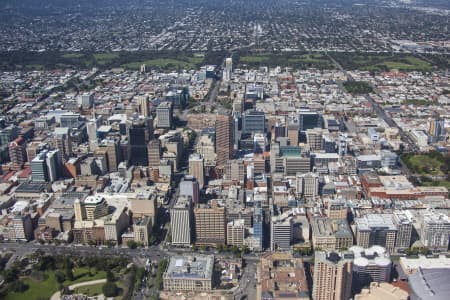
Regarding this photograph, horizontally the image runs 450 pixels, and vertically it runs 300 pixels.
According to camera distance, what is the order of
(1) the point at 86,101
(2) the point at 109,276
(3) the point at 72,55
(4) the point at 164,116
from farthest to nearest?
(3) the point at 72,55
(1) the point at 86,101
(4) the point at 164,116
(2) the point at 109,276

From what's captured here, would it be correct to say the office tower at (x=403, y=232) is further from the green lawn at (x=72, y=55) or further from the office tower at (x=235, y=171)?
the green lawn at (x=72, y=55)

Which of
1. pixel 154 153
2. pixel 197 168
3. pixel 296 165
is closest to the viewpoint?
pixel 197 168

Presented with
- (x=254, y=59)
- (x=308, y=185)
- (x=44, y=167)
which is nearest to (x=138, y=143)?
(x=44, y=167)

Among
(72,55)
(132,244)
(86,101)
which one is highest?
(72,55)

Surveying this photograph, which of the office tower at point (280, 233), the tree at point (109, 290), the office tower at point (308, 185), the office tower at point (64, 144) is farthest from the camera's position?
the office tower at point (64, 144)

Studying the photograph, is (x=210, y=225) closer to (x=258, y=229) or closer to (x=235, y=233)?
(x=235, y=233)

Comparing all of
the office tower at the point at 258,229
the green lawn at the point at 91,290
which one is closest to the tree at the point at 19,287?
the green lawn at the point at 91,290

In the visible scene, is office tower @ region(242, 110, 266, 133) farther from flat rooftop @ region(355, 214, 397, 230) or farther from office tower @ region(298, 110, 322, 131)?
flat rooftop @ region(355, 214, 397, 230)
